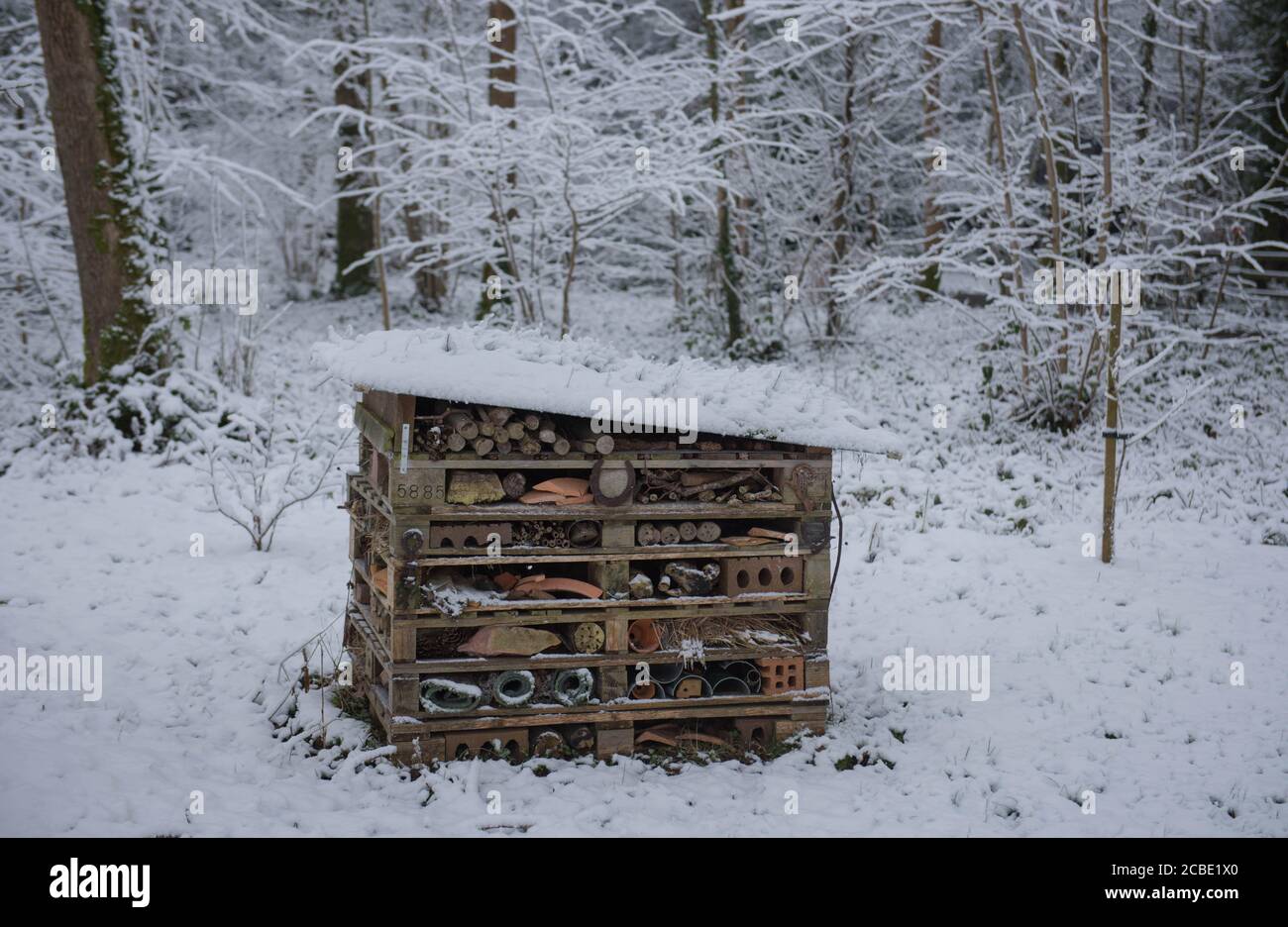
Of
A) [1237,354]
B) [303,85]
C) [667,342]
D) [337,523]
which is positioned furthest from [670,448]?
[303,85]

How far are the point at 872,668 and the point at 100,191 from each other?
9048 millimetres

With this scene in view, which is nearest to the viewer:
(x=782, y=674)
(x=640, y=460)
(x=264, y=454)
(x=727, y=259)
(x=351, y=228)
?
(x=640, y=460)

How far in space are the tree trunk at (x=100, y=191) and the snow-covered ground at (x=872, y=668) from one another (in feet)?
5.01

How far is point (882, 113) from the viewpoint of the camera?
16.5 metres

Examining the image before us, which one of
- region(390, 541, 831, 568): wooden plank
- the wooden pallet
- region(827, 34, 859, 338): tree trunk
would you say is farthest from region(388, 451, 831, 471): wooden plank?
region(827, 34, 859, 338): tree trunk

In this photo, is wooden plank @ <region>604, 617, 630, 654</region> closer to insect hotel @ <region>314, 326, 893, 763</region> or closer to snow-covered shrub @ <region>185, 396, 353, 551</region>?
insect hotel @ <region>314, 326, 893, 763</region>

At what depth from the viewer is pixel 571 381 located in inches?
198

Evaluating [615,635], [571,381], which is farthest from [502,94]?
[615,635]

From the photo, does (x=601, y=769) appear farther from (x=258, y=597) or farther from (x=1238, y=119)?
(x=1238, y=119)

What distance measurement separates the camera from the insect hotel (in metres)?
5.07

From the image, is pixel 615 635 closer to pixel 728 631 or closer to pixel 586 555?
pixel 586 555

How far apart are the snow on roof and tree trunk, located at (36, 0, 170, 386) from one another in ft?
19.6

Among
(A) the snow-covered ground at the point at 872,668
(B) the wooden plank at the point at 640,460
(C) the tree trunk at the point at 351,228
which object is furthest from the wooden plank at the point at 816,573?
(C) the tree trunk at the point at 351,228
